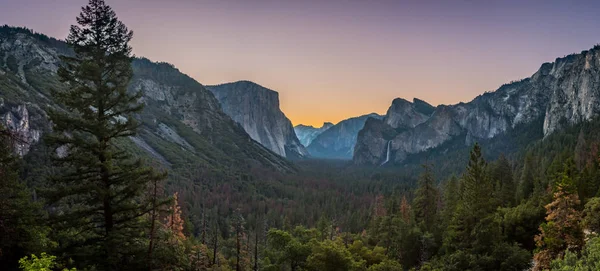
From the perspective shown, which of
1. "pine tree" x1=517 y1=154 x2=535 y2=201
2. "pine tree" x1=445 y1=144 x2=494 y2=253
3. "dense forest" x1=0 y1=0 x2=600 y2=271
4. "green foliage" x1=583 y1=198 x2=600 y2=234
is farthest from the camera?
"pine tree" x1=517 y1=154 x2=535 y2=201

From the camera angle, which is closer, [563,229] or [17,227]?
[17,227]

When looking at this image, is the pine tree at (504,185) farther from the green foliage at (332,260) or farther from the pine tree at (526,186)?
the green foliage at (332,260)

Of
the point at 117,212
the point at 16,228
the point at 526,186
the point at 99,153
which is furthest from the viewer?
the point at 526,186

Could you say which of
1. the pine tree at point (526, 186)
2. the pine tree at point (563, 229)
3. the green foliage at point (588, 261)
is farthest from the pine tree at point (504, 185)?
the green foliage at point (588, 261)

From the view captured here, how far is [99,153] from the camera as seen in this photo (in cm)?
1579

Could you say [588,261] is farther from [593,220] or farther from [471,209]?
[471,209]

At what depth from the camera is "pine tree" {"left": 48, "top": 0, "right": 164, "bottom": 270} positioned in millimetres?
15469

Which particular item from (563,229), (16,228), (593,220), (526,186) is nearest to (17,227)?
(16,228)

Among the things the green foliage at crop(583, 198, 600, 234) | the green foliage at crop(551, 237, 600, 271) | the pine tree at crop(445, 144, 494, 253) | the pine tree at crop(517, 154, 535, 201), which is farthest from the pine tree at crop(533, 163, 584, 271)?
the pine tree at crop(517, 154, 535, 201)

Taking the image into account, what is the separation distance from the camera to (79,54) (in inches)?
668

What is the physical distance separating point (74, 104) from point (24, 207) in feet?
15.6

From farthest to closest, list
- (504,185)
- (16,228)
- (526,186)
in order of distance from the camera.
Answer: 1. (526,186)
2. (504,185)
3. (16,228)

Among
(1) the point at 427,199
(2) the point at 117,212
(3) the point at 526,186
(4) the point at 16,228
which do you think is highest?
(3) the point at 526,186

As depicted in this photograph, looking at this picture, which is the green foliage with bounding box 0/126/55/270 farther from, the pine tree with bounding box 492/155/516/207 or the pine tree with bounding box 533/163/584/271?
the pine tree with bounding box 492/155/516/207
